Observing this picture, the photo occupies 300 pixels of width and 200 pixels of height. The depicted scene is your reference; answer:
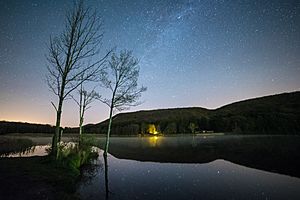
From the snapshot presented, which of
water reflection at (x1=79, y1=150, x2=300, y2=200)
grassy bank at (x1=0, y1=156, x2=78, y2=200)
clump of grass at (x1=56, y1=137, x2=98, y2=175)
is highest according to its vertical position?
clump of grass at (x1=56, y1=137, x2=98, y2=175)

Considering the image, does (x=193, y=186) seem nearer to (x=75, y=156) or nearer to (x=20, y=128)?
(x=75, y=156)

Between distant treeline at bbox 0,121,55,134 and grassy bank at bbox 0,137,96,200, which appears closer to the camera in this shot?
grassy bank at bbox 0,137,96,200

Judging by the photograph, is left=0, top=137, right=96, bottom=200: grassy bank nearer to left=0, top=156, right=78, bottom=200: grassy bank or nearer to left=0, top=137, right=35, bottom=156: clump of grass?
left=0, top=156, right=78, bottom=200: grassy bank

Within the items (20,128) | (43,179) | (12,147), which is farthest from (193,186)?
(20,128)

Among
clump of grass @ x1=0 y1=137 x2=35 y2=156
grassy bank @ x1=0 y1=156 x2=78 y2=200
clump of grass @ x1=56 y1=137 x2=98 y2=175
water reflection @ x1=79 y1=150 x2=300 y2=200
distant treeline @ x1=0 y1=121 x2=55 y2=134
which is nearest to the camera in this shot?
grassy bank @ x1=0 y1=156 x2=78 y2=200

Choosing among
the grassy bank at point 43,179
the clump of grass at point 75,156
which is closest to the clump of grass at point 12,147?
the clump of grass at point 75,156

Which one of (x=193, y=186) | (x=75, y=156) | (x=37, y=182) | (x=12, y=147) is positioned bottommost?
(x=193, y=186)

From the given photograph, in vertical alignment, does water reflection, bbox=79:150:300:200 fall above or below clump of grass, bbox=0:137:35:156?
below

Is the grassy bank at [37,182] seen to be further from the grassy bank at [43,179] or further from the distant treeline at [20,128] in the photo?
the distant treeline at [20,128]

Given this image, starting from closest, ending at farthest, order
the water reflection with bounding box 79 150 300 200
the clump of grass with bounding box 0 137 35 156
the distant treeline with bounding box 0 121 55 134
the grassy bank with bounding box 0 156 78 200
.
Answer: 1. the grassy bank with bounding box 0 156 78 200
2. the water reflection with bounding box 79 150 300 200
3. the clump of grass with bounding box 0 137 35 156
4. the distant treeline with bounding box 0 121 55 134

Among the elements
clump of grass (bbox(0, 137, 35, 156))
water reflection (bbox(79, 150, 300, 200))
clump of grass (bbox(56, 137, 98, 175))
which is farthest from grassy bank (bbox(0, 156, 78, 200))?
clump of grass (bbox(0, 137, 35, 156))

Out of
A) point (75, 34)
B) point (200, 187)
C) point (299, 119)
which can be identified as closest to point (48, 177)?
point (200, 187)

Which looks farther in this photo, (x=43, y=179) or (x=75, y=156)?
(x=75, y=156)

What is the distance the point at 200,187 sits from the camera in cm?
1064
